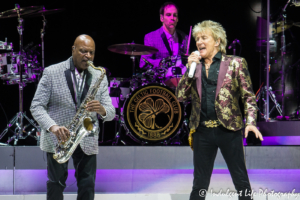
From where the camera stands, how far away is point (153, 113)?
17.8ft

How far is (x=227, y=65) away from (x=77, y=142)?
1.43m

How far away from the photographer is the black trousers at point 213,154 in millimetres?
2668

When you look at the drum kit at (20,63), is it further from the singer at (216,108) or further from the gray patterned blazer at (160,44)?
the singer at (216,108)

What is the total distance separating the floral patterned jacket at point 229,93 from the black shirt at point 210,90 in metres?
0.04

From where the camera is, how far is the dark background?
675 centimetres

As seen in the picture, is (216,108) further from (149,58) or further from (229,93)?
(149,58)

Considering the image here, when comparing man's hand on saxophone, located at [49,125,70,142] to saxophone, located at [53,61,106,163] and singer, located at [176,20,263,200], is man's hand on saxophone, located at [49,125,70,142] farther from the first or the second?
singer, located at [176,20,263,200]

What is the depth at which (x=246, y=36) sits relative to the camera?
6.96 meters

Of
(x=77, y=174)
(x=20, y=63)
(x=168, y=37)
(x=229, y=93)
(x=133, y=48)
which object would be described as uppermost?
(x=168, y=37)

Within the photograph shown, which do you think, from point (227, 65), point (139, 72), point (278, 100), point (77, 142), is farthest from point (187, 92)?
point (278, 100)

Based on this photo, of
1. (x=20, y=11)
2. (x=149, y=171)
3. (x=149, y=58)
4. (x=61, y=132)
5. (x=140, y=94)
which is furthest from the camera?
(x=149, y=58)

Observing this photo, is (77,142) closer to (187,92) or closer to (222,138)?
(187,92)

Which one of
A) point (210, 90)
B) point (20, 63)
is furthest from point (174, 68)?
point (210, 90)

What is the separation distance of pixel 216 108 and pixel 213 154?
385 millimetres
